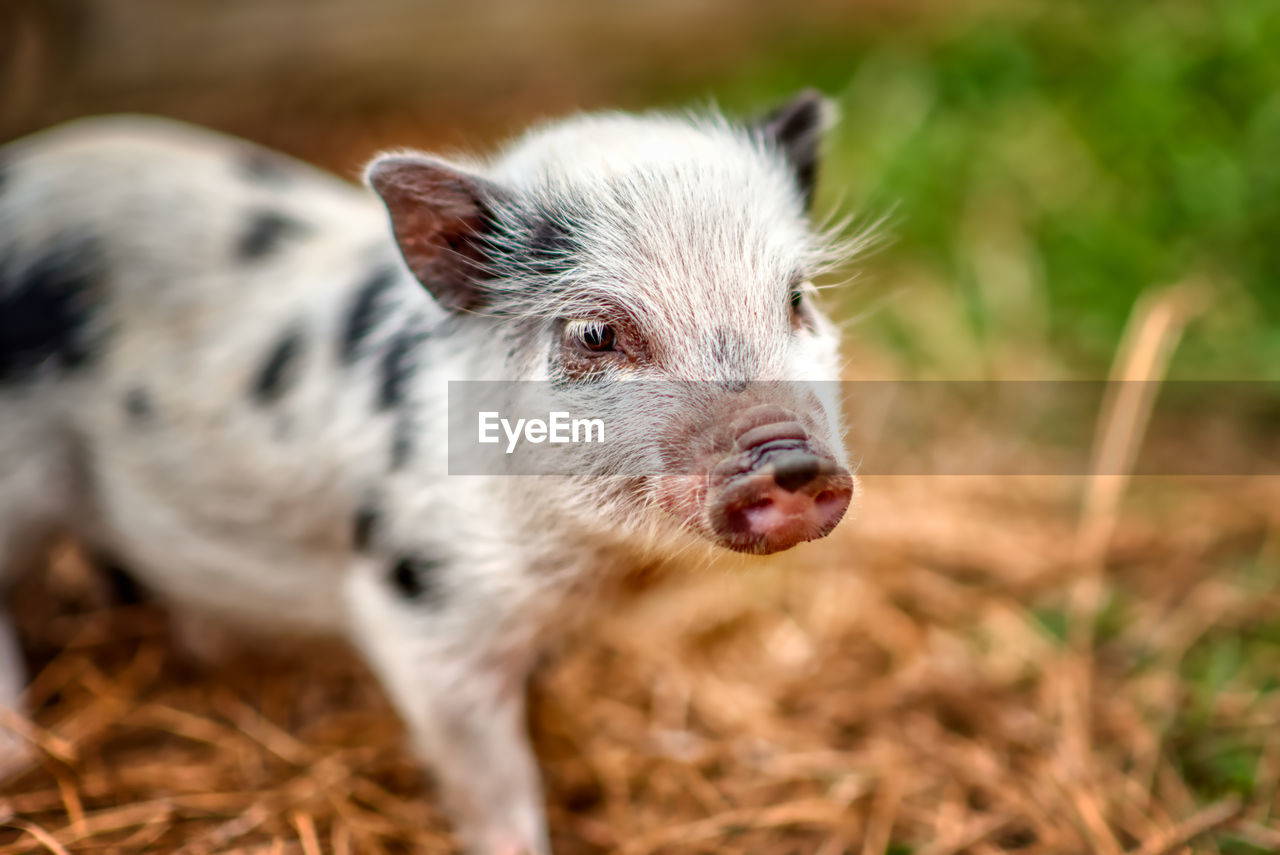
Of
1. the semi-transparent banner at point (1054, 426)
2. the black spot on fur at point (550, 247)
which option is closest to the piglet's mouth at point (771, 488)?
the black spot on fur at point (550, 247)

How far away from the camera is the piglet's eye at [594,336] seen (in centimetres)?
208

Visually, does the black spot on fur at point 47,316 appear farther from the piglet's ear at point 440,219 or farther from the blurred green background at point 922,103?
the blurred green background at point 922,103

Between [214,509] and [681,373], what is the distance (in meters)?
1.43

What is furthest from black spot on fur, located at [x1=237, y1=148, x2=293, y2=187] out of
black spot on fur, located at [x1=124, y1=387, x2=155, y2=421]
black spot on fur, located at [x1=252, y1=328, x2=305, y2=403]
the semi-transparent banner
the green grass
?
the green grass

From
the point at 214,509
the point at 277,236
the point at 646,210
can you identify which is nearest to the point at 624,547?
the point at 646,210

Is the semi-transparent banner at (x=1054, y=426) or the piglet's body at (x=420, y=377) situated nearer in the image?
the piglet's body at (x=420, y=377)

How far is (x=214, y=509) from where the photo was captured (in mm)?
2639

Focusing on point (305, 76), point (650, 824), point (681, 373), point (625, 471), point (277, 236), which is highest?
point (305, 76)

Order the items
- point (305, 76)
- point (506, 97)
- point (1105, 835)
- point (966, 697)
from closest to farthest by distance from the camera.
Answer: point (1105, 835), point (966, 697), point (305, 76), point (506, 97)

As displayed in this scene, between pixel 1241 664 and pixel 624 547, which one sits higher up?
pixel 624 547

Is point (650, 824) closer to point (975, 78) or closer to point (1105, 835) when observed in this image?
point (1105, 835)

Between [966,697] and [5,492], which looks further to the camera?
[966,697]

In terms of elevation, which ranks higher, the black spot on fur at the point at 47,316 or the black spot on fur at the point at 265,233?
the black spot on fur at the point at 265,233
